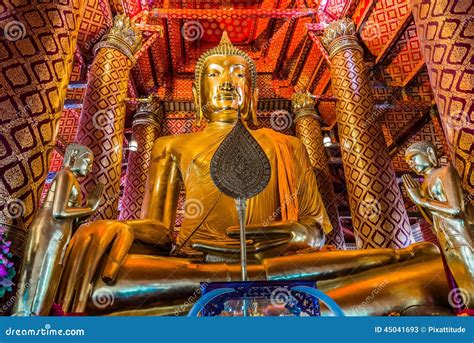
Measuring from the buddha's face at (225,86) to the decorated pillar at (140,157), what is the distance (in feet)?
7.17

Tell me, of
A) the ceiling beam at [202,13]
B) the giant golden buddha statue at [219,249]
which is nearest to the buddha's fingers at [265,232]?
the giant golden buddha statue at [219,249]

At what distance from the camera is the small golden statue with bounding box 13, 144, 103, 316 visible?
160 centimetres

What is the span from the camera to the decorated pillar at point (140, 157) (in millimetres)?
6176

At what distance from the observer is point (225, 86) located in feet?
11.7

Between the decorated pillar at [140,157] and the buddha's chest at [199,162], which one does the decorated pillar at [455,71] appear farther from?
the decorated pillar at [140,157]

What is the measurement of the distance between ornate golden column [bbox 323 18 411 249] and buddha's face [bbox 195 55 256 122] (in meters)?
1.68

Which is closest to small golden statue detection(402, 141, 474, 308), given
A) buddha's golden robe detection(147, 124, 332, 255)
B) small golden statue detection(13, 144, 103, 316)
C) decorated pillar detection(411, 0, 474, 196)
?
decorated pillar detection(411, 0, 474, 196)

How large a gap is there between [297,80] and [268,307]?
760 cm

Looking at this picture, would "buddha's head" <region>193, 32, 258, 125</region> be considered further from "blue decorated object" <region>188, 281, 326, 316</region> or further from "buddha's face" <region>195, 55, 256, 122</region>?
"blue decorated object" <region>188, 281, 326, 316</region>

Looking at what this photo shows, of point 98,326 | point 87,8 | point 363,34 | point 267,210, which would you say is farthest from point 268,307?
point 363,34

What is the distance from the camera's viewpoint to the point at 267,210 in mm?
3117

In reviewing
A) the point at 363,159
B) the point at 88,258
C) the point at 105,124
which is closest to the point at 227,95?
the point at 105,124

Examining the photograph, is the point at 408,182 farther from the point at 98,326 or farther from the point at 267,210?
the point at 98,326

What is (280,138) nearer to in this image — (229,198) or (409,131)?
(229,198)
